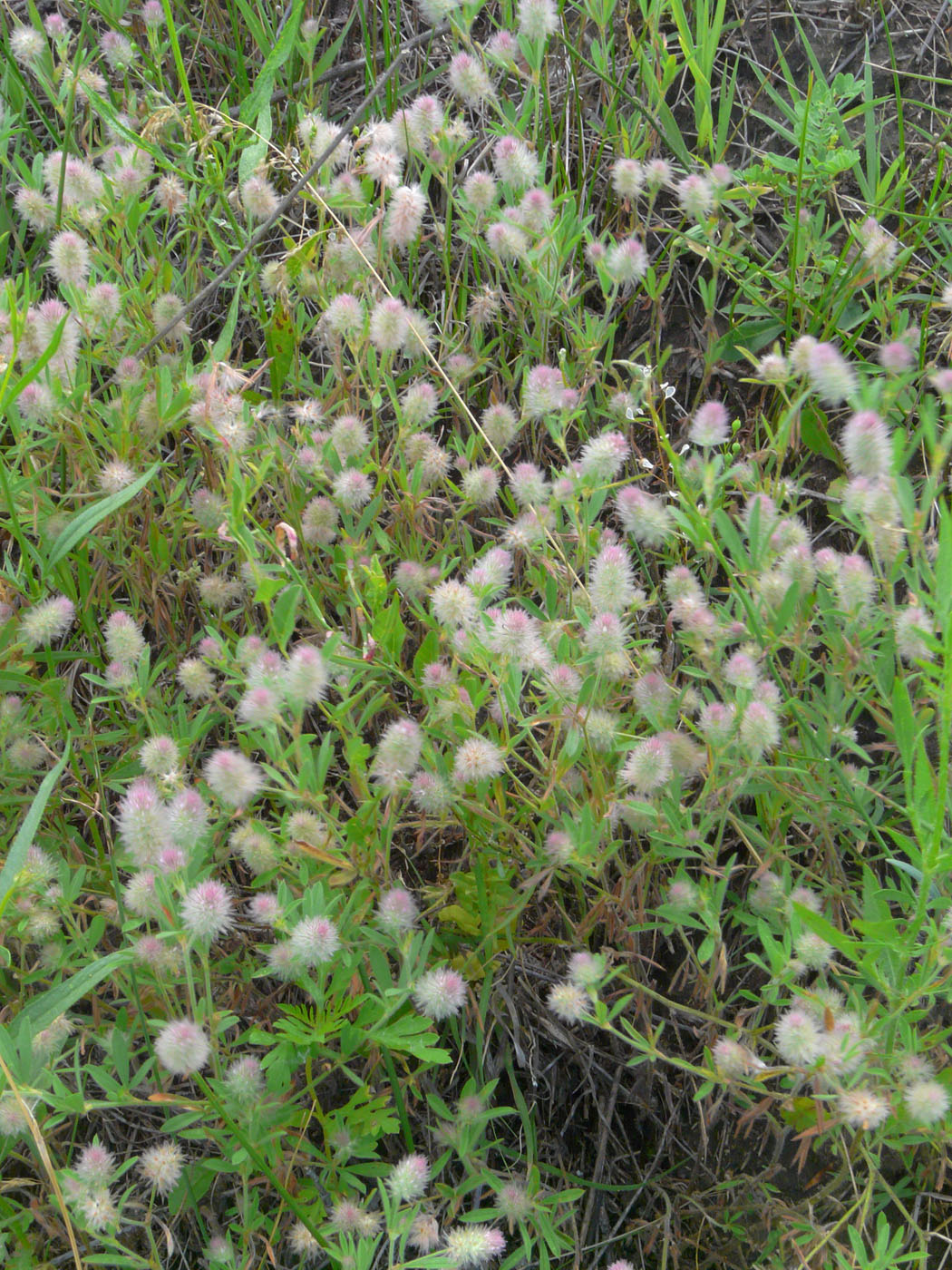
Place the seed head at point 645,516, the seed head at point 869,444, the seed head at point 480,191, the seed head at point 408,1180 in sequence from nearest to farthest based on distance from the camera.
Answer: the seed head at point 869,444
the seed head at point 408,1180
the seed head at point 645,516
the seed head at point 480,191

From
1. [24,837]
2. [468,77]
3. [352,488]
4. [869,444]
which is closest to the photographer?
[869,444]

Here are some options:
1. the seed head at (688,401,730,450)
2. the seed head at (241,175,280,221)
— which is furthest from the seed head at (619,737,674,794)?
the seed head at (241,175,280,221)

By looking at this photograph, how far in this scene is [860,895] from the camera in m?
2.15

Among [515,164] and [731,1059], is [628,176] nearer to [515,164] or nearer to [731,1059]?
[515,164]

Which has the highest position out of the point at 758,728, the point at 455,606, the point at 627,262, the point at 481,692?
the point at 627,262

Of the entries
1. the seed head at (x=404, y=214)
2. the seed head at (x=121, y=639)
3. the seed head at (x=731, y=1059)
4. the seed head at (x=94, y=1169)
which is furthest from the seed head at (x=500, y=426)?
the seed head at (x=94, y=1169)

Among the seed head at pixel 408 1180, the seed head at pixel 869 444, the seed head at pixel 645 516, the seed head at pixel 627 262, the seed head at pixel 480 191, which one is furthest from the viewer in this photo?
the seed head at pixel 480 191

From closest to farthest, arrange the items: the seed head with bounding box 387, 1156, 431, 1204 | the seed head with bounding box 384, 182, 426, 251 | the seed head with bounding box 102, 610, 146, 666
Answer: the seed head with bounding box 387, 1156, 431, 1204 → the seed head with bounding box 102, 610, 146, 666 → the seed head with bounding box 384, 182, 426, 251

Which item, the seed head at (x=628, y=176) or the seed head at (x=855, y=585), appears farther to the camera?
the seed head at (x=628, y=176)

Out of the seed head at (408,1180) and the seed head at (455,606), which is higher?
the seed head at (455,606)

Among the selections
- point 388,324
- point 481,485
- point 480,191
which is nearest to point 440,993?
point 481,485

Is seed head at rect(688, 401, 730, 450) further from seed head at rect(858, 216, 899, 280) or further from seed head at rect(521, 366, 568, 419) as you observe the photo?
seed head at rect(858, 216, 899, 280)

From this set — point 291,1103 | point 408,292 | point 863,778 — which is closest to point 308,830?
point 291,1103

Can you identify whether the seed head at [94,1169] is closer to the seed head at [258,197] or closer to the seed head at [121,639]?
the seed head at [121,639]
